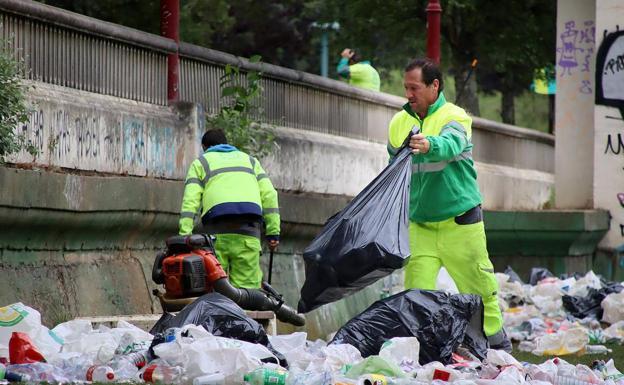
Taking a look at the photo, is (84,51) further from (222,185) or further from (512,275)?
(512,275)

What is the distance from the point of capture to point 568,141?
68.0 feet

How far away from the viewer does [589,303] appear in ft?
50.1

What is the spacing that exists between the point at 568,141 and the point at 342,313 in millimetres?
6741

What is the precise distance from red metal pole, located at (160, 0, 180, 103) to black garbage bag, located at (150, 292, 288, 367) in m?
4.37

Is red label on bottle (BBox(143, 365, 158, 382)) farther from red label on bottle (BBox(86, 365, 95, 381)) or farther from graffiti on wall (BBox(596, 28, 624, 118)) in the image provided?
graffiti on wall (BBox(596, 28, 624, 118))

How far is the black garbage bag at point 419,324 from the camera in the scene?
9.27m

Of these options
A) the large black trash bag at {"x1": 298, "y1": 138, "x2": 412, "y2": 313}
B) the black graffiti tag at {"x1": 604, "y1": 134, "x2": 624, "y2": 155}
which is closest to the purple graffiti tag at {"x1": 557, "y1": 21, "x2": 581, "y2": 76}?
the black graffiti tag at {"x1": 604, "y1": 134, "x2": 624, "y2": 155}

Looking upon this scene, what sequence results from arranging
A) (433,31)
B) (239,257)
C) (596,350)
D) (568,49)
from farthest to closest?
(568,49) < (433,31) < (596,350) < (239,257)

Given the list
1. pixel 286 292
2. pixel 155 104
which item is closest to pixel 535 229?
pixel 286 292

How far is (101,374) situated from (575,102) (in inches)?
526

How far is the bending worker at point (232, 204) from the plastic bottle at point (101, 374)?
3.34 meters

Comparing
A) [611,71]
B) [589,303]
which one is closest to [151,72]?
[589,303]

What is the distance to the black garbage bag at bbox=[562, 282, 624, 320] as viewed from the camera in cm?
1509

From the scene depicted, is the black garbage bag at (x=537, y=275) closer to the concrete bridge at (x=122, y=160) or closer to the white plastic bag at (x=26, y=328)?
the concrete bridge at (x=122, y=160)
